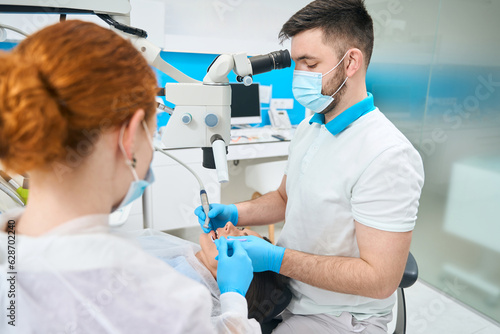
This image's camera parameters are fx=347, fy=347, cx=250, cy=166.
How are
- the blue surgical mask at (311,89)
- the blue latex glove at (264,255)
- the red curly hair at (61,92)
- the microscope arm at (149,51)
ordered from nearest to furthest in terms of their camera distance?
the red curly hair at (61,92)
the microscope arm at (149,51)
the blue latex glove at (264,255)
the blue surgical mask at (311,89)

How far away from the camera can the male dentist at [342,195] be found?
1012 millimetres

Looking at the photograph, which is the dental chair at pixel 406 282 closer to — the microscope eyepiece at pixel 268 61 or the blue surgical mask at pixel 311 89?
the blue surgical mask at pixel 311 89

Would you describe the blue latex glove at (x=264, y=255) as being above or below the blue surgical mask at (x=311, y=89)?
below

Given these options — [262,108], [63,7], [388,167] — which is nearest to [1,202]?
[63,7]

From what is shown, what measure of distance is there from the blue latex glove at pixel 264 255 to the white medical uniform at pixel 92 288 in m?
0.47

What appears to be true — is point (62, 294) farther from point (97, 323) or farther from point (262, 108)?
point (262, 108)

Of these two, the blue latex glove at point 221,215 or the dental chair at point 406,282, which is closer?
the dental chair at point 406,282

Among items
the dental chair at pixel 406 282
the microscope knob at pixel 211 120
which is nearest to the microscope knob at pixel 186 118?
the microscope knob at pixel 211 120

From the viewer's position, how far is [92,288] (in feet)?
1.86

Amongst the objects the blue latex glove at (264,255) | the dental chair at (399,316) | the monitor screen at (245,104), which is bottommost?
the dental chair at (399,316)

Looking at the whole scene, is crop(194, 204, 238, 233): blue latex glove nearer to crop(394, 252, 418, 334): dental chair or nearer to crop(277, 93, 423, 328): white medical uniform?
crop(277, 93, 423, 328): white medical uniform

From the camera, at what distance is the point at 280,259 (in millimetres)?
1102

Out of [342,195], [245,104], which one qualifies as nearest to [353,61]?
[342,195]

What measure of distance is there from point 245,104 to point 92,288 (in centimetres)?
275
